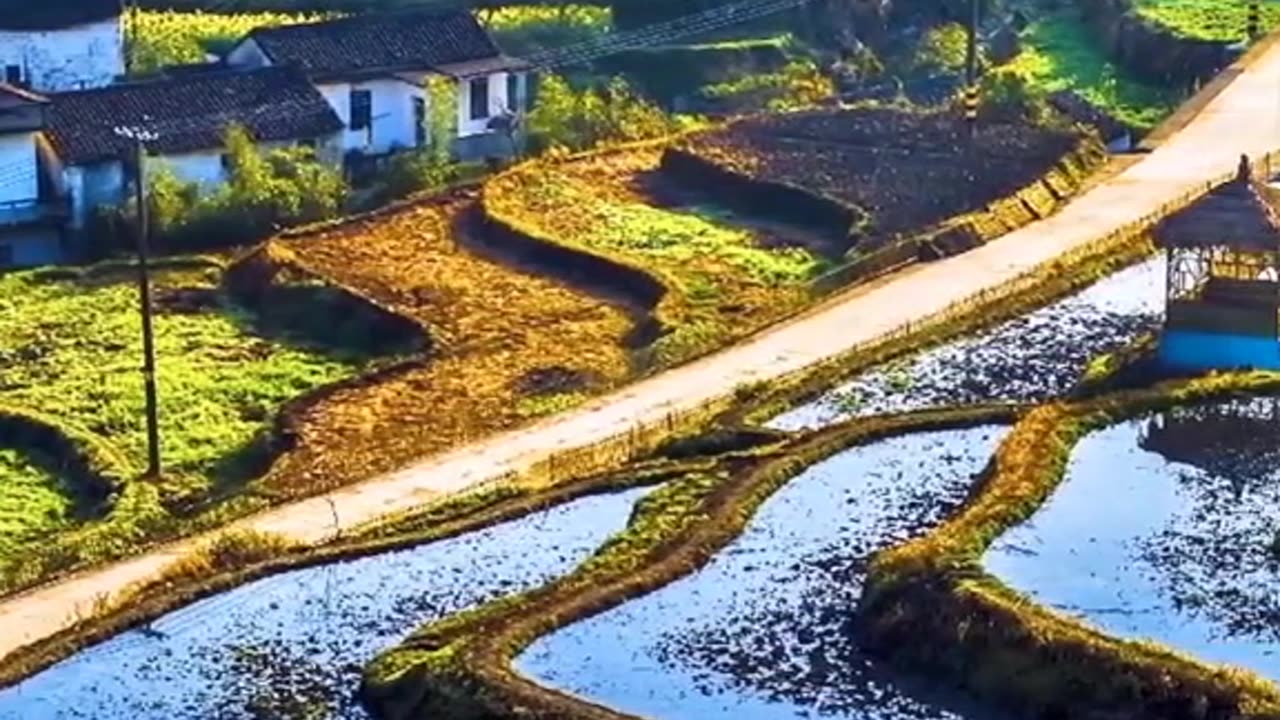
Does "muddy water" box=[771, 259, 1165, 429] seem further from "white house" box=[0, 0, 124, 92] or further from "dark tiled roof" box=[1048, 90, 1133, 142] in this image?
"white house" box=[0, 0, 124, 92]

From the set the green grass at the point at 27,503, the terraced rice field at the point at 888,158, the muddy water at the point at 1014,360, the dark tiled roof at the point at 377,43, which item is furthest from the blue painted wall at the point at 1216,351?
the dark tiled roof at the point at 377,43

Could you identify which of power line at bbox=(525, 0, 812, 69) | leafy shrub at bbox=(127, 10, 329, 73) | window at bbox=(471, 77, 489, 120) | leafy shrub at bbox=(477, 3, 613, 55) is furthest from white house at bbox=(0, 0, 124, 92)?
power line at bbox=(525, 0, 812, 69)

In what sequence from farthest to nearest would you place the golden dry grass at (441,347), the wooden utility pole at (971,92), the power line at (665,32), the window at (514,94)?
the power line at (665,32)
the window at (514,94)
the wooden utility pole at (971,92)
the golden dry grass at (441,347)

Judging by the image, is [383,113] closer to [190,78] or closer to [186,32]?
[190,78]

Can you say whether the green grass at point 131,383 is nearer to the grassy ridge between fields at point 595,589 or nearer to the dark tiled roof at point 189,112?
the dark tiled roof at point 189,112

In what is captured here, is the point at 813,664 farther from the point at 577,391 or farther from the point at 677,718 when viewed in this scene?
the point at 577,391

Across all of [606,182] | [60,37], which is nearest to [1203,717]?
[606,182]
